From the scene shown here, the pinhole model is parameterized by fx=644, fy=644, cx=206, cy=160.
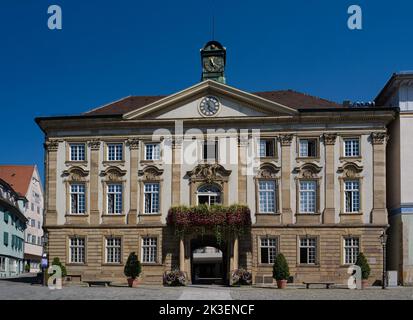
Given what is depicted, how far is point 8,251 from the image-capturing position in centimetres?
6638

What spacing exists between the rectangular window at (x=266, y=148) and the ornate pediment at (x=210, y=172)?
253 cm

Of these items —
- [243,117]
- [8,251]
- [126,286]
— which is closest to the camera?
[126,286]

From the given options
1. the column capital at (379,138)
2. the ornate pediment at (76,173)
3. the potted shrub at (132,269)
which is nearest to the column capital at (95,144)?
the ornate pediment at (76,173)

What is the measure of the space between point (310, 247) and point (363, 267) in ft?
14.8

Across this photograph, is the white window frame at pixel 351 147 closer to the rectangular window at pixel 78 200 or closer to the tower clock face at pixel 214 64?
the tower clock face at pixel 214 64

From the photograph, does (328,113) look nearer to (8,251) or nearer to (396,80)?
(396,80)

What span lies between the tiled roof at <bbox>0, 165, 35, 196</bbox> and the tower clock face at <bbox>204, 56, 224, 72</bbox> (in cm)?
4534

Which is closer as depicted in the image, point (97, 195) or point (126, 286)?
point (126, 286)

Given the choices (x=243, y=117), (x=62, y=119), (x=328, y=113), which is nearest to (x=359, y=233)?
(x=328, y=113)

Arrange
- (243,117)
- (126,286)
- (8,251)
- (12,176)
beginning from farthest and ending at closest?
(12,176), (8,251), (243,117), (126,286)

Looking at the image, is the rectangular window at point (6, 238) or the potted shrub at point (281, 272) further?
the rectangular window at point (6, 238)

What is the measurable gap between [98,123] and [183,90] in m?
6.29

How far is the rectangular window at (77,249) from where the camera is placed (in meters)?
43.5

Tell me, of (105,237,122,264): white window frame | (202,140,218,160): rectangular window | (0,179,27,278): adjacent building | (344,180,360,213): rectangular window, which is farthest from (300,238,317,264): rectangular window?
(0,179,27,278): adjacent building
